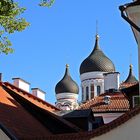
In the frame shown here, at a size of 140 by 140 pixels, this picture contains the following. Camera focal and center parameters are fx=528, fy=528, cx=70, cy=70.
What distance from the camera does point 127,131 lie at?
56.3 ft

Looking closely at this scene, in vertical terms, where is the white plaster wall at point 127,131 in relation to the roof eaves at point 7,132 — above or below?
above

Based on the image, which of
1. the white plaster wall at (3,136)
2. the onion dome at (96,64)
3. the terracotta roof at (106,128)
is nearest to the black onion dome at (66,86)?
the onion dome at (96,64)

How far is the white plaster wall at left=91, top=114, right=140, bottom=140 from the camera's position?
17002mm

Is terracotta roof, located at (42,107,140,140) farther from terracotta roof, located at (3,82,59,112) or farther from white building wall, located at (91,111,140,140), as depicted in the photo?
terracotta roof, located at (3,82,59,112)

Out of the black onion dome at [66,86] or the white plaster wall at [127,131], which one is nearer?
the white plaster wall at [127,131]

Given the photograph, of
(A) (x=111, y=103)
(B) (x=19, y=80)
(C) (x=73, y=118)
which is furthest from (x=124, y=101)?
(C) (x=73, y=118)

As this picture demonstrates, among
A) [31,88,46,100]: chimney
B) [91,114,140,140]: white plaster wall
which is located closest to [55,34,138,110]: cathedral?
[31,88,46,100]: chimney

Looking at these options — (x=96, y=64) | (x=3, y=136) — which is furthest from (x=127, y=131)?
(x=96, y=64)

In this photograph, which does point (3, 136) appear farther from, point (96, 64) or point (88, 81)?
point (88, 81)

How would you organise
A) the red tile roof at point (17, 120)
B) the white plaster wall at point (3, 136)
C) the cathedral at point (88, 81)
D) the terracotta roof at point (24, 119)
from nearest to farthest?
the white plaster wall at point (3, 136) < the red tile roof at point (17, 120) < the terracotta roof at point (24, 119) < the cathedral at point (88, 81)

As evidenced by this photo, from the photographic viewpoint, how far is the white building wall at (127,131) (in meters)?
17.0

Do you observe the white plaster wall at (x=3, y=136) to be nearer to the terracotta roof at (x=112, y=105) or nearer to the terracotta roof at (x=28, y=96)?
the terracotta roof at (x=28, y=96)

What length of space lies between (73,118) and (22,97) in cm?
295

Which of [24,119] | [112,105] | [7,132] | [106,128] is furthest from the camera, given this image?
[112,105]
